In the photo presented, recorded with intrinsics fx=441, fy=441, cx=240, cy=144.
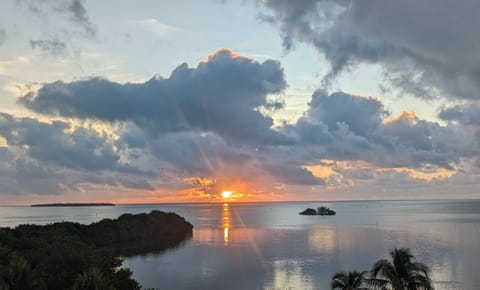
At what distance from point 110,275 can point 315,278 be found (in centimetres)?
5373

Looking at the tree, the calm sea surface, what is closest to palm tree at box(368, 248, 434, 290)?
the tree

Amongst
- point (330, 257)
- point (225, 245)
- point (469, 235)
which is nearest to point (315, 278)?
point (330, 257)

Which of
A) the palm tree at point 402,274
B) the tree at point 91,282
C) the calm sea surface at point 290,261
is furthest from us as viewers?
the calm sea surface at point 290,261

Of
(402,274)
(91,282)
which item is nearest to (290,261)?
(402,274)

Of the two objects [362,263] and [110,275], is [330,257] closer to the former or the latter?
[362,263]

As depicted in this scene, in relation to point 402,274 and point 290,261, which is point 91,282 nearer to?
point 402,274

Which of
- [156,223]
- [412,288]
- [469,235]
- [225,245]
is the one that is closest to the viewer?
[412,288]

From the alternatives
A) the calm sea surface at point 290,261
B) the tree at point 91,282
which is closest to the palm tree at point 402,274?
the tree at point 91,282

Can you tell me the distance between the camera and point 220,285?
8550 cm

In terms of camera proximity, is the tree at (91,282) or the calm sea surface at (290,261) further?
the calm sea surface at (290,261)

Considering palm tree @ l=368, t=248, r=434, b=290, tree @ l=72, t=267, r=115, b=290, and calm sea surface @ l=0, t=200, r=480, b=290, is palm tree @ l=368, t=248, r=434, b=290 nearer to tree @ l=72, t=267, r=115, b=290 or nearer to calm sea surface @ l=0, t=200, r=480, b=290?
tree @ l=72, t=267, r=115, b=290

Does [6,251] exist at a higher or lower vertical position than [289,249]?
higher

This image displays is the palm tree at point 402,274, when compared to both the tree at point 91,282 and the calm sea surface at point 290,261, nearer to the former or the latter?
the tree at point 91,282

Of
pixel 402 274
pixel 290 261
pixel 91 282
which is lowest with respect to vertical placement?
pixel 290 261
